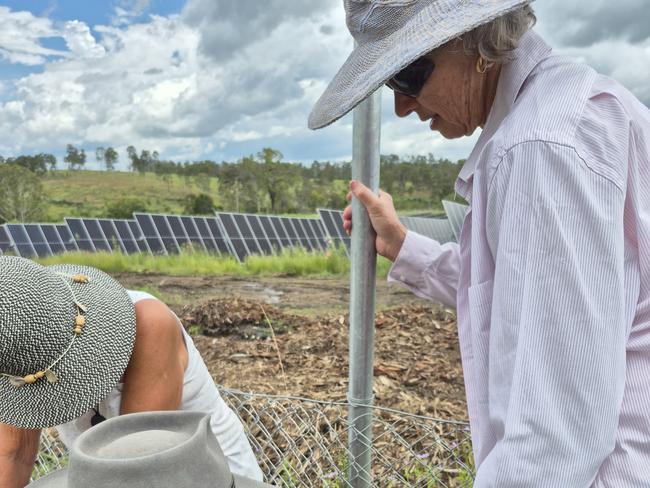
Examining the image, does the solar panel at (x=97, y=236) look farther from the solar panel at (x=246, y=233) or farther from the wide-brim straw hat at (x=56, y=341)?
the wide-brim straw hat at (x=56, y=341)

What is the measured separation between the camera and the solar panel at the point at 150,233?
12.1 metres

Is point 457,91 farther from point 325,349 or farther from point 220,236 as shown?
point 220,236

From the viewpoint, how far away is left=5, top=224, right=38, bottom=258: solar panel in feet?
38.2

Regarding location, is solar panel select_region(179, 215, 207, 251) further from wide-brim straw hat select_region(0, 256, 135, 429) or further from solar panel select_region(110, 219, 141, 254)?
wide-brim straw hat select_region(0, 256, 135, 429)

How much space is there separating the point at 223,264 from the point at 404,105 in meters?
9.93

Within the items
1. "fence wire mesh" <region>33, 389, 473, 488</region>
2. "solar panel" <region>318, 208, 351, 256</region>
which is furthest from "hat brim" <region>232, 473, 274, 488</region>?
"solar panel" <region>318, 208, 351, 256</region>

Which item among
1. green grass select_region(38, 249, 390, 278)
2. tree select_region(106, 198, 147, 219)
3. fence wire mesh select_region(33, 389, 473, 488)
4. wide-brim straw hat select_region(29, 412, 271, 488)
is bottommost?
green grass select_region(38, 249, 390, 278)

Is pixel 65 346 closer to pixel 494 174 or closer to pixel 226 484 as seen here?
pixel 226 484

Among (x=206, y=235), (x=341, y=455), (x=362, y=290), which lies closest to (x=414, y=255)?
(x=362, y=290)

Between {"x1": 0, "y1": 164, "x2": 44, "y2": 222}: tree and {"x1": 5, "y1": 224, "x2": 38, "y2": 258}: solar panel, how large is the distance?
1.11 meters

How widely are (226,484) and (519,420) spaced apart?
0.54m

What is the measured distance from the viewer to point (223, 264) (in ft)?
36.2

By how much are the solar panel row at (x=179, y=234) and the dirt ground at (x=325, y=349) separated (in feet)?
11.1

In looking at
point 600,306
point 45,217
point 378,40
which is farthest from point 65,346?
point 45,217
